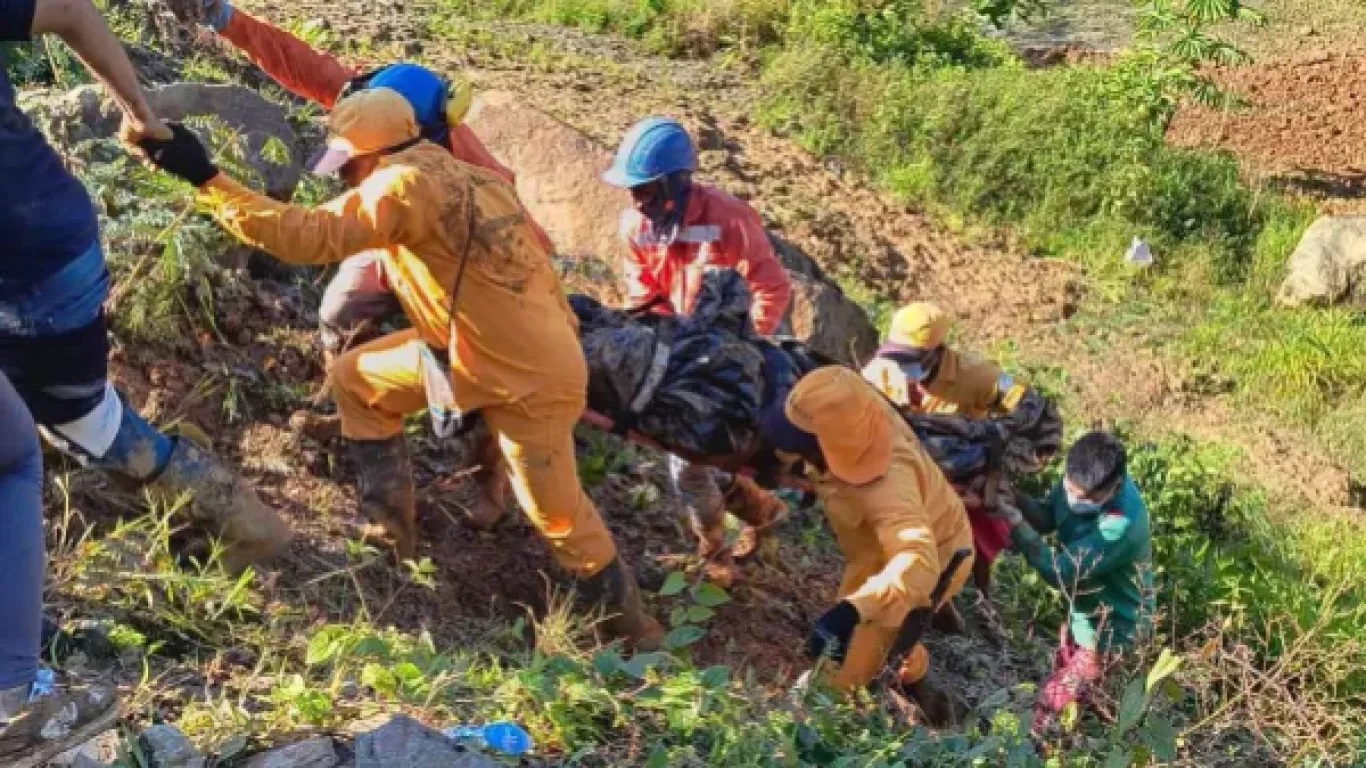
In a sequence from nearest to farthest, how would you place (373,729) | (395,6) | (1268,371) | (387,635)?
(373,729) → (387,635) → (1268,371) → (395,6)

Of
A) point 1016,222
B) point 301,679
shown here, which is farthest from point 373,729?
point 1016,222

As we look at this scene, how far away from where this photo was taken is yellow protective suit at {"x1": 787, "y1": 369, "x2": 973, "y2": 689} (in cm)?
436

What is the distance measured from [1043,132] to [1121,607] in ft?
18.1

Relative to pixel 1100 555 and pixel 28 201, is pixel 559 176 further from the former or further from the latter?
pixel 28 201

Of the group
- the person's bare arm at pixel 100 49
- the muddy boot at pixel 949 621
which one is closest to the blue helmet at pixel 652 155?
the muddy boot at pixel 949 621

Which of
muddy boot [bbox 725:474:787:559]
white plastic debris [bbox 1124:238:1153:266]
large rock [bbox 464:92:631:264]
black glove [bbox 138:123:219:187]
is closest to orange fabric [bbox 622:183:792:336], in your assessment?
muddy boot [bbox 725:474:787:559]

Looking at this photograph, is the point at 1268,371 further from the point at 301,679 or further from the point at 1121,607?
the point at 301,679

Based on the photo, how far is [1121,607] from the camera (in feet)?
17.1

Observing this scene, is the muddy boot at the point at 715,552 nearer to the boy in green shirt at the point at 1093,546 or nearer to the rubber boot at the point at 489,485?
the rubber boot at the point at 489,485

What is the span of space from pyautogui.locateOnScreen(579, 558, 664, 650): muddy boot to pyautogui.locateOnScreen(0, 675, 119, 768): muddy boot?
169cm

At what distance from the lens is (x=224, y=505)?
13.1ft

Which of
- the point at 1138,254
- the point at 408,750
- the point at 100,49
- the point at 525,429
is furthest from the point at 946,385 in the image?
the point at 1138,254

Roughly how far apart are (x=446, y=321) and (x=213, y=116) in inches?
58.3

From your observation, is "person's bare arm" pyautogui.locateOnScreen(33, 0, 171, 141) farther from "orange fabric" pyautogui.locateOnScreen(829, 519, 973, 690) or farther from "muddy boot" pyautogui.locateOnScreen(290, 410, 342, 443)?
"orange fabric" pyautogui.locateOnScreen(829, 519, 973, 690)
